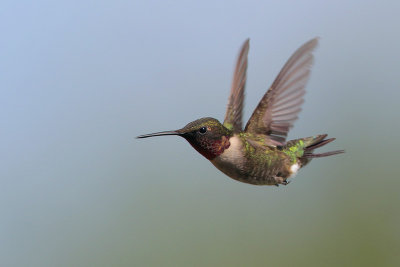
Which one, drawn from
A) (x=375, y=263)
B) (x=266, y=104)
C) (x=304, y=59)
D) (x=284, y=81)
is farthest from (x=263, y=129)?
(x=375, y=263)

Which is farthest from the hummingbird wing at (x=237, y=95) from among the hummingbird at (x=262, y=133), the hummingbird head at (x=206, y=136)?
the hummingbird head at (x=206, y=136)

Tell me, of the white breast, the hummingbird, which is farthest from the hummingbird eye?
the white breast

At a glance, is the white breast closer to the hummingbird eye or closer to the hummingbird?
the hummingbird

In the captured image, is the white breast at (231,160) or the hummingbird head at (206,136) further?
the white breast at (231,160)

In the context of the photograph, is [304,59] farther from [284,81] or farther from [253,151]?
[253,151]

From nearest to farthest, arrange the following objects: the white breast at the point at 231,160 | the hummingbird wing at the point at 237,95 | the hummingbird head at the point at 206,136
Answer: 1. the hummingbird head at the point at 206,136
2. the white breast at the point at 231,160
3. the hummingbird wing at the point at 237,95

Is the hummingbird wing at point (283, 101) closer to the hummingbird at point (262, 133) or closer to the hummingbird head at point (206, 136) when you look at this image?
the hummingbird at point (262, 133)
